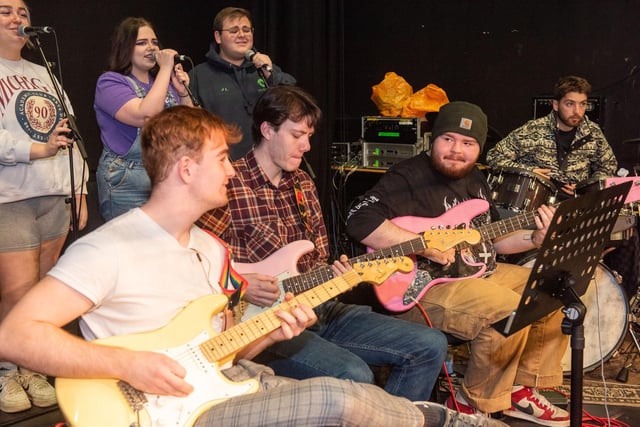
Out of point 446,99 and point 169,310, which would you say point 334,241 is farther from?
point 169,310

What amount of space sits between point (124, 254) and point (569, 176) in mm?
3655

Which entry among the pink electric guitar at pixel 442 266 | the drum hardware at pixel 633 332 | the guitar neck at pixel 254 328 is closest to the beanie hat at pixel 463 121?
the pink electric guitar at pixel 442 266

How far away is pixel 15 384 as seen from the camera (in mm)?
3232

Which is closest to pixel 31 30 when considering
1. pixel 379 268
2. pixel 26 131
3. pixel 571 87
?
pixel 26 131

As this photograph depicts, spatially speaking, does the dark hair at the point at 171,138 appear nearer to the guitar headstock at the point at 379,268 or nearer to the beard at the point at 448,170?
the guitar headstock at the point at 379,268

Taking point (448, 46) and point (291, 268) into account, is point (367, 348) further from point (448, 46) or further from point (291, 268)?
point (448, 46)

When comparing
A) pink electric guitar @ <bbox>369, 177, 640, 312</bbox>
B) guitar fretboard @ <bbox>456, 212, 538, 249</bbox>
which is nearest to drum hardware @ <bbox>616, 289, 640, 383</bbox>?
pink electric guitar @ <bbox>369, 177, 640, 312</bbox>

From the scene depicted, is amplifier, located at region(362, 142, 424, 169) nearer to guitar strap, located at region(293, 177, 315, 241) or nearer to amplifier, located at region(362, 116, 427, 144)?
amplifier, located at region(362, 116, 427, 144)

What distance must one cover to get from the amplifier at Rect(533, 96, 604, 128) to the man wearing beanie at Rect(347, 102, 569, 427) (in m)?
2.26

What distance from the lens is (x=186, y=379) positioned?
184 cm

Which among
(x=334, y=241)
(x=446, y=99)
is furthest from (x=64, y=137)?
(x=446, y=99)

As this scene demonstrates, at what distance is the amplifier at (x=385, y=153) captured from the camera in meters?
5.20

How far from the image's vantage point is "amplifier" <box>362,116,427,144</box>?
17.0 ft

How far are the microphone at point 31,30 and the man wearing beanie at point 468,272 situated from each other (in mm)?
1421
